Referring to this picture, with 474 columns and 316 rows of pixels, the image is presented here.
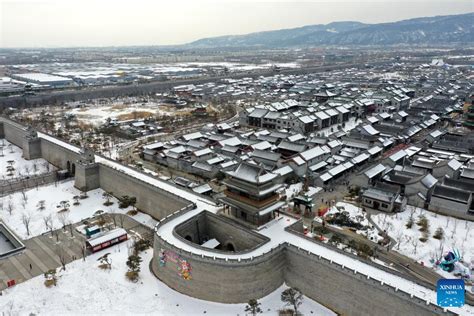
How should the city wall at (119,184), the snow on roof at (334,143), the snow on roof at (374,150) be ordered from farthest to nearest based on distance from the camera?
the snow on roof at (334,143), the snow on roof at (374,150), the city wall at (119,184)

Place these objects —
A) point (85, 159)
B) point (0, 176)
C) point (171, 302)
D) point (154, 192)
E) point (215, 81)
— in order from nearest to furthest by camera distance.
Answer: point (171, 302) → point (154, 192) → point (85, 159) → point (0, 176) → point (215, 81)

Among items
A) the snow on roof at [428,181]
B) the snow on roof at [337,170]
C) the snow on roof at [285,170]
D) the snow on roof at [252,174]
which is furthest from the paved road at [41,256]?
the snow on roof at [428,181]

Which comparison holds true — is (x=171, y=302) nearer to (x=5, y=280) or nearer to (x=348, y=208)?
(x=5, y=280)

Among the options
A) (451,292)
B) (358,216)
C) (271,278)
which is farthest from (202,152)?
(451,292)

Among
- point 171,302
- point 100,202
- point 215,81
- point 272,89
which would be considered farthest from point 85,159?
point 215,81

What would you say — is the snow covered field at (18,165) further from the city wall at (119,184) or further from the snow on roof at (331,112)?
the snow on roof at (331,112)

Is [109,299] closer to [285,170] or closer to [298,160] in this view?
[285,170]
